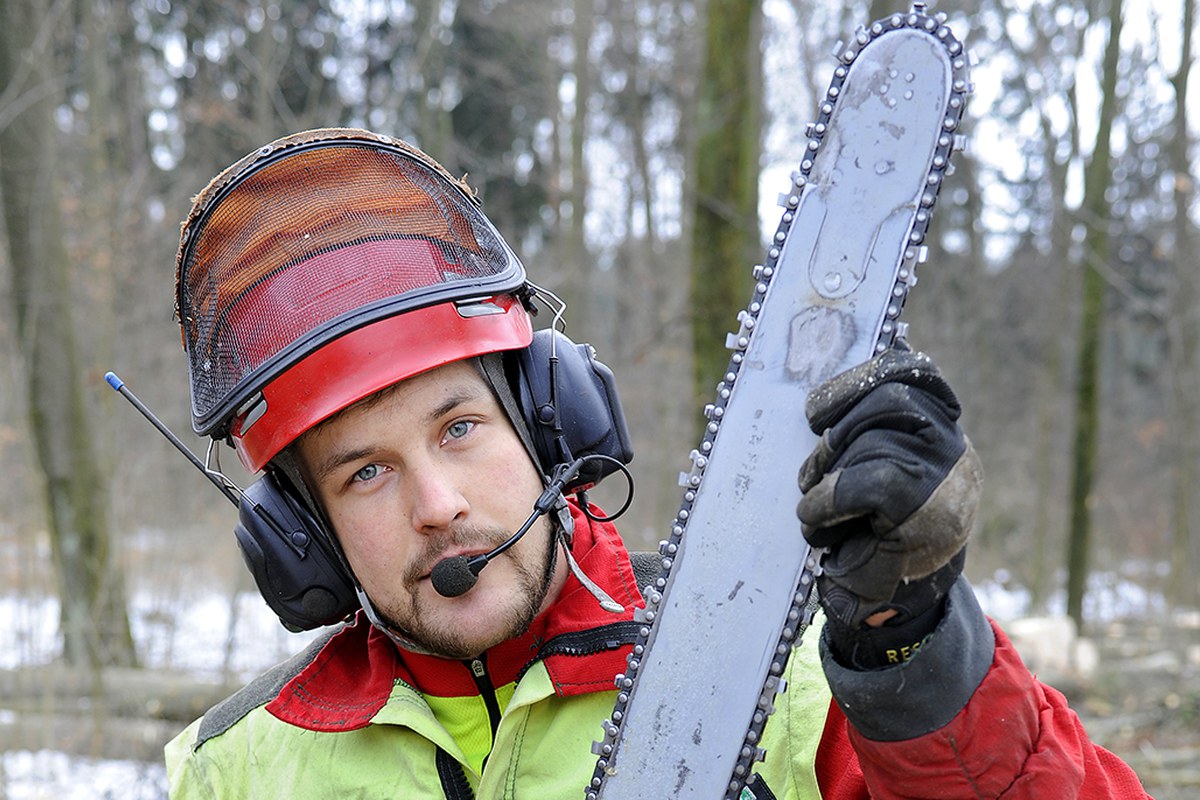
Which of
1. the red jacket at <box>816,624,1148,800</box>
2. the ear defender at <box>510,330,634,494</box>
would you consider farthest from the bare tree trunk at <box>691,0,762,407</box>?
the red jacket at <box>816,624,1148,800</box>

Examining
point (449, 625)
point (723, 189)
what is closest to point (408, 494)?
point (449, 625)

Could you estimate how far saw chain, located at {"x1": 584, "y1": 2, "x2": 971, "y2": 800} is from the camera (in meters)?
1.30

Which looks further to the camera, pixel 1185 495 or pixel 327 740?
pixel 1185 495

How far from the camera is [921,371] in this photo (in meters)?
1.10

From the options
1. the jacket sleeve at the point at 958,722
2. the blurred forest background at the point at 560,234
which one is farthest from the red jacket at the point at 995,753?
the blurred forest background at the point at 560,234

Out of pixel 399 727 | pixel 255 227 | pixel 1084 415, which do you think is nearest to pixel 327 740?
pixel 399 727

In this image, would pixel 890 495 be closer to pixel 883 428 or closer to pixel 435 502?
pixel 883 428

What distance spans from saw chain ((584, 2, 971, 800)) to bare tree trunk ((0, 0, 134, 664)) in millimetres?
6378

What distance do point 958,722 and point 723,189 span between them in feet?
14.2

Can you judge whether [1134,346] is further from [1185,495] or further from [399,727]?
[399,727]

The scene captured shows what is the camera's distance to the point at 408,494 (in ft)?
5.33

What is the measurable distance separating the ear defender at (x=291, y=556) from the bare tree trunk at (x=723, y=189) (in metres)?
3.56

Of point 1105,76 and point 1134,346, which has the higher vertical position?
point 1105,76

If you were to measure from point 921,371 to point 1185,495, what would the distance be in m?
12.1
